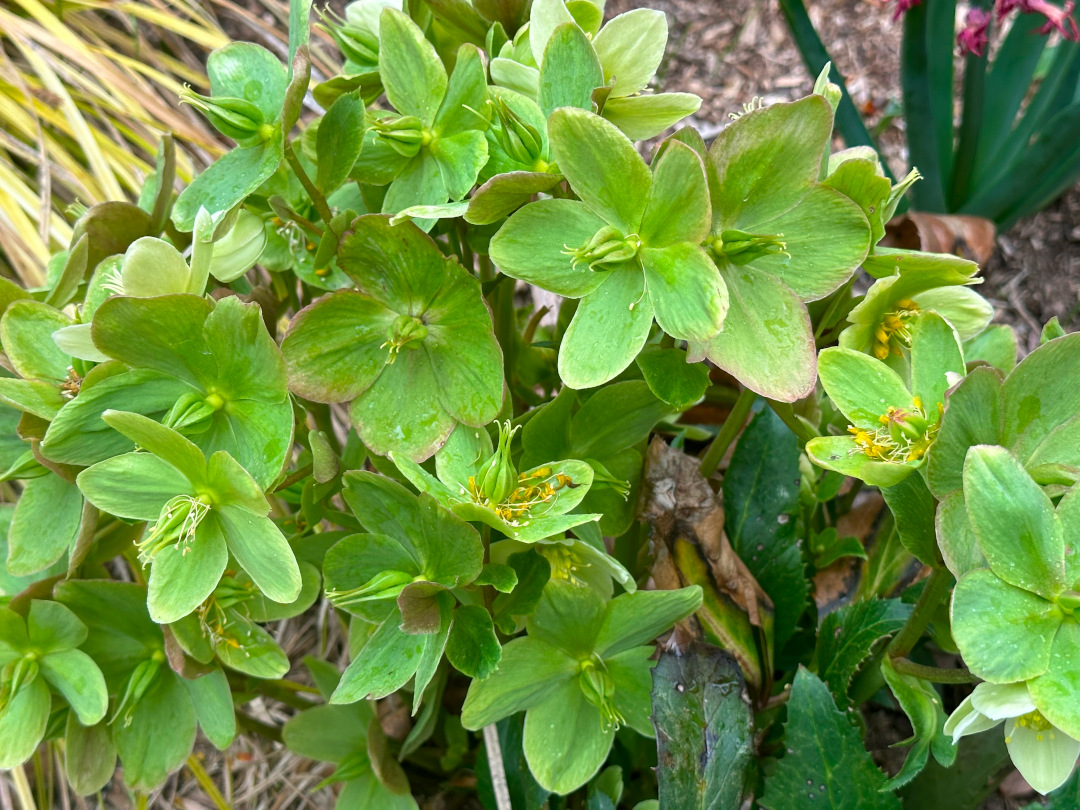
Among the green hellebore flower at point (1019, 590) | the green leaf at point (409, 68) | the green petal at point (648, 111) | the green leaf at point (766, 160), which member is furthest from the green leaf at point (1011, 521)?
the green leaf at point (409, 68)

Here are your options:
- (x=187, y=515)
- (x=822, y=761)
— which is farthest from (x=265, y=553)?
(x=822, y=761)

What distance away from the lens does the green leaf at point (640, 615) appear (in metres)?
0.66

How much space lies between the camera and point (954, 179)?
1.45 metres

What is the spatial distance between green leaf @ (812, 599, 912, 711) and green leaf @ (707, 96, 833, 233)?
0.36m

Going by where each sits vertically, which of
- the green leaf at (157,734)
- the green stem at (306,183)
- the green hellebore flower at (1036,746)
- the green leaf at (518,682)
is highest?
the green stem at (306,183)

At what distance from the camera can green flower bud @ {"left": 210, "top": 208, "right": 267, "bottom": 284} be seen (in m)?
0.69

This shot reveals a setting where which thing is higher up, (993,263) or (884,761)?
(993,263)

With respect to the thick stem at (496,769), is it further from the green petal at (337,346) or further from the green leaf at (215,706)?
the green petal at (337,346)

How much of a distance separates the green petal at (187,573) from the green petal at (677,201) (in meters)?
0.36

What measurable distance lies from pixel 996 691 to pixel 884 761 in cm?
62

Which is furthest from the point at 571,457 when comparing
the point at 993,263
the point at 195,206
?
the point at 993,263

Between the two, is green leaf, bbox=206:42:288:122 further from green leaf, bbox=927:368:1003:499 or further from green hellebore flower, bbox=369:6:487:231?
green leaf, bbox=927:368:1003:499

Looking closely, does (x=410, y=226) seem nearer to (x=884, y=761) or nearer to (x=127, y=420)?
(x=127, y=420)

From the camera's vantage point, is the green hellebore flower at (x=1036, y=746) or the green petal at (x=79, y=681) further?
the green petal at (x=79, y=681)
